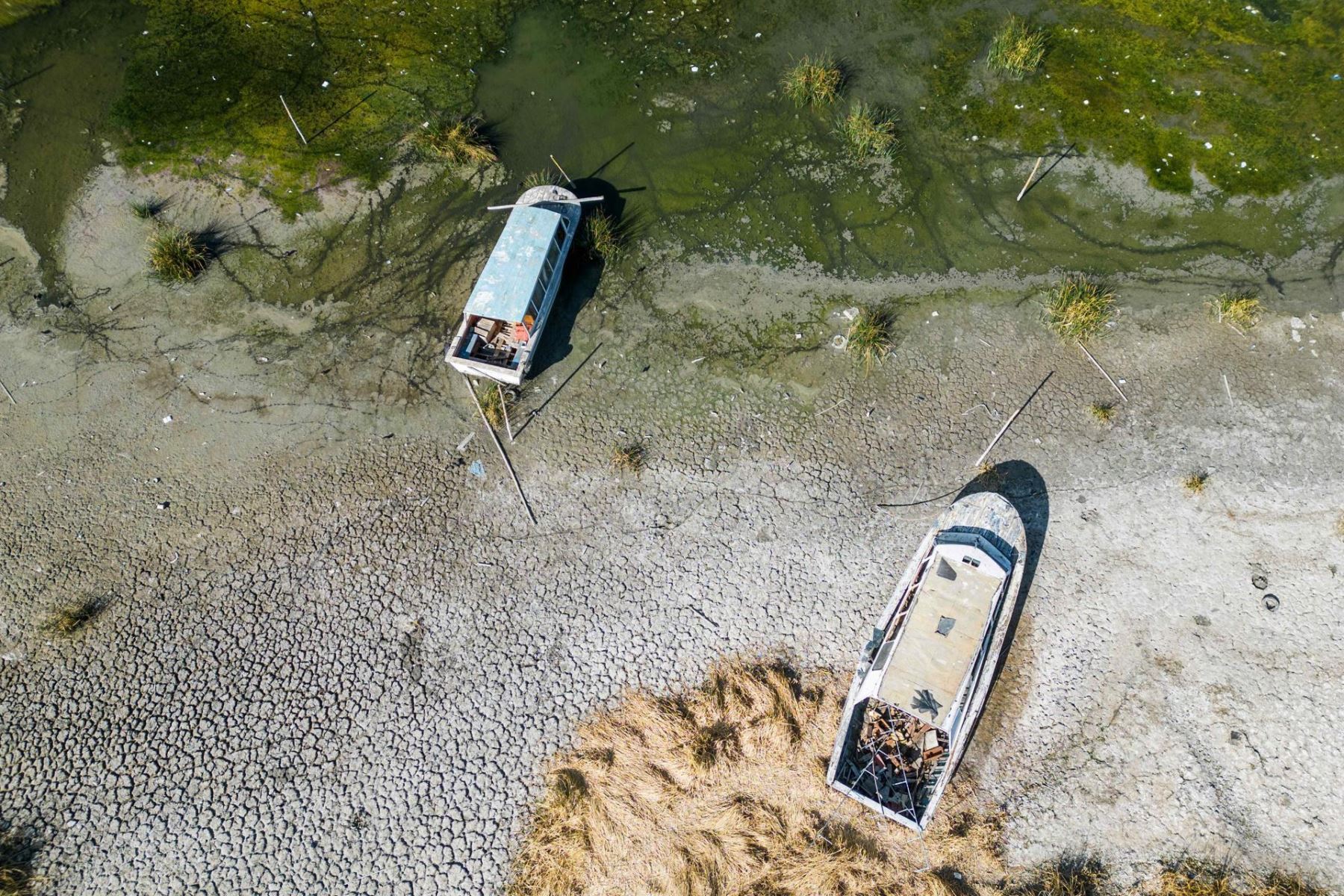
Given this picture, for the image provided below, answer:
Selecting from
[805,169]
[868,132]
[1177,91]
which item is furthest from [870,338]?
[1177,91]

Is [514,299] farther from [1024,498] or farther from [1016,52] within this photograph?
[1016,52]

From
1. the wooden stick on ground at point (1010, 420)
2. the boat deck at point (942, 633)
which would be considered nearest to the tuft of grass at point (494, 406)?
the boat deck at point (942, 633)

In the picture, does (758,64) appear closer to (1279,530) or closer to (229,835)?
(1279,530)

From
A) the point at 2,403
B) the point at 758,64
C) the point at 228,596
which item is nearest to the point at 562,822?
the point at 228,596

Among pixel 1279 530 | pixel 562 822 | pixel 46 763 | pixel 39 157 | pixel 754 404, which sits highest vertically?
pixel 39 157

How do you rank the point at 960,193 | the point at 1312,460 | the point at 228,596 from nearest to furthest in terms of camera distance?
the point at 228,596
the point at 1312,460
the point at 960,193

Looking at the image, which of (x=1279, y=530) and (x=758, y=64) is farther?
(x=758, y=64)
